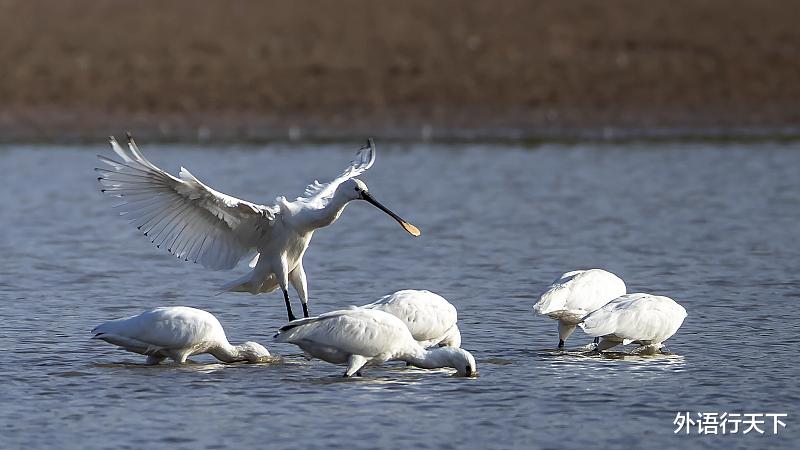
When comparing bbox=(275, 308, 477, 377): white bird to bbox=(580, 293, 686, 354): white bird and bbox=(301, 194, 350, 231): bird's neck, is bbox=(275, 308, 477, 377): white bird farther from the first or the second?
bbox=(301, 194, 350, 231): bird's neck

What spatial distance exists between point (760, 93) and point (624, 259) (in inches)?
476

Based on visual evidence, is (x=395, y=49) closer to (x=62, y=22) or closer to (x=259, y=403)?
(x=62, y=22)

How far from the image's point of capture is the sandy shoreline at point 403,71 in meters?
25.7

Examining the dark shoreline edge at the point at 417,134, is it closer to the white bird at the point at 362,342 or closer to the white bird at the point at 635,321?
the white bird at the point at 635,321

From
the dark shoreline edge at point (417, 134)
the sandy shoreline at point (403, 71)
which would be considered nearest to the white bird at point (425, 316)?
the dark shoreline edge at point (417, 134)

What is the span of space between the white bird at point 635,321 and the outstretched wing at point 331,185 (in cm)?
225

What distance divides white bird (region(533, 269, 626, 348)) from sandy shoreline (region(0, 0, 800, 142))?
14840 millimetres

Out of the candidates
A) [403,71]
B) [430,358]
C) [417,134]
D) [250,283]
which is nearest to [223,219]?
[250,283]

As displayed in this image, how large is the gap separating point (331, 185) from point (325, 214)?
0.83 meters

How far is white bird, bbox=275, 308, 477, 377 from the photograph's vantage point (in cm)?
920

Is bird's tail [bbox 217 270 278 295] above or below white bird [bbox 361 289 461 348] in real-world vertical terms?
above

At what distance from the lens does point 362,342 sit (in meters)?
9.20

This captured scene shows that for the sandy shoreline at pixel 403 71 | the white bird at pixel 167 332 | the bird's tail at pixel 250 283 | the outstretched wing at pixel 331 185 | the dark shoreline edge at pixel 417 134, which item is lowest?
the white bird at pixel 167 332

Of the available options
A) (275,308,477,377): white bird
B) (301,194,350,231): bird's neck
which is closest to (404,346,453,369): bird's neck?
(275,308,477,377): white bird
